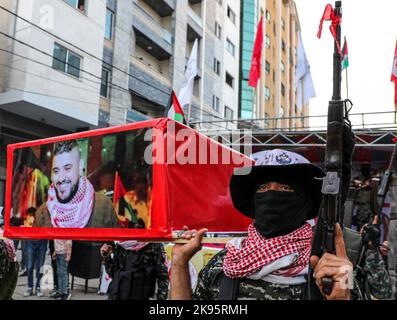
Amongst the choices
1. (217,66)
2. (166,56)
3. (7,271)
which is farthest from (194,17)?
(7,271)

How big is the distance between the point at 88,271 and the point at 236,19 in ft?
85.0

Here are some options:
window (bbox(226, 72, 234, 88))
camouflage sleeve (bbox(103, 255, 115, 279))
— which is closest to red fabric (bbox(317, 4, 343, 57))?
camouflage sleeve (bbox(103, 255, 115, 279))

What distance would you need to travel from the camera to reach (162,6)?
20.8 m

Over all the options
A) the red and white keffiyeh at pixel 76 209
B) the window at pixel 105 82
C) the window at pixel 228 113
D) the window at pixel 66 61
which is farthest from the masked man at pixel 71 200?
the window at pixel 228 113

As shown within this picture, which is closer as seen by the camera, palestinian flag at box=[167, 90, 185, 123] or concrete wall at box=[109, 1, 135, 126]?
palestinian flag at box=[167, 90, 185, 123]

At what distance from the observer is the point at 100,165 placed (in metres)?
3.12

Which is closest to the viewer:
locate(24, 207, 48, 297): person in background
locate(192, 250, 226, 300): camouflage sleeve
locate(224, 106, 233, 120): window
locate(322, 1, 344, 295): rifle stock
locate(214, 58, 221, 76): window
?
locate(322, 1, 344, 295): rifle stock

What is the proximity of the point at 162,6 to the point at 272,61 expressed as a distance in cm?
1772

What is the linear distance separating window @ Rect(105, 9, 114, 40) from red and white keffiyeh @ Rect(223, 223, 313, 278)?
16.0 m

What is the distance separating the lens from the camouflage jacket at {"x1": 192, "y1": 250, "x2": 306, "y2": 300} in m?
1.71

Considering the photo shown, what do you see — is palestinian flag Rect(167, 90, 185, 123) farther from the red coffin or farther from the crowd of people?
the crowd of people

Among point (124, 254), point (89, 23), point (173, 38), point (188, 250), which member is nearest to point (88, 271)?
point (124, 254)

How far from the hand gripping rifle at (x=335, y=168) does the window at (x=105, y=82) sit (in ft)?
49.9

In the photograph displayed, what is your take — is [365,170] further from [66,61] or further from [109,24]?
[109,24]
